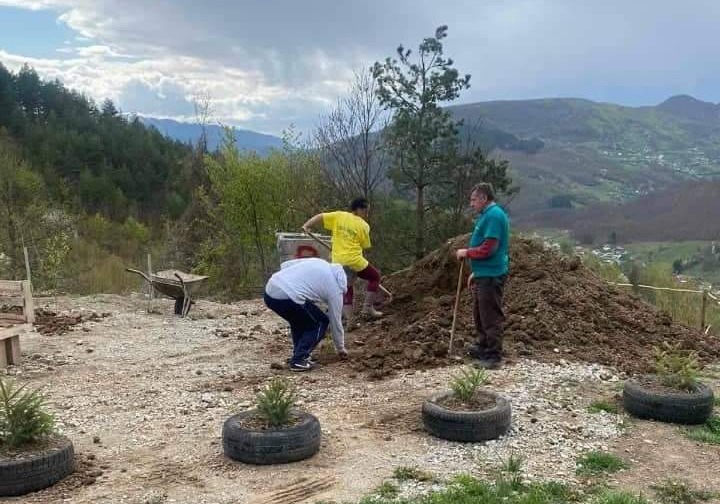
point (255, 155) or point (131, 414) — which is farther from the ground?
point (255, 155)

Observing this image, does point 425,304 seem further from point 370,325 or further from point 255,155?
point 255,155

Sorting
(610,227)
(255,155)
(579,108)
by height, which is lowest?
(610,227)

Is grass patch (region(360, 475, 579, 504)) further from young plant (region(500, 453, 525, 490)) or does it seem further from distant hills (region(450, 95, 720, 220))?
distant hills (region(450, 95, 720, 220))

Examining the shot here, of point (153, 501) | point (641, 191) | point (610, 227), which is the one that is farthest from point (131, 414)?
point (641, 191)

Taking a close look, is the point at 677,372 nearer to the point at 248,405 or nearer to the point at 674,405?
the point at 674,405

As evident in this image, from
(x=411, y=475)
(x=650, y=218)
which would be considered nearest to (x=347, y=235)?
(x=411, y=475)

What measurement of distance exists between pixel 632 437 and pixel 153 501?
3.59 m

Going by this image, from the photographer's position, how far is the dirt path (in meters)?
4.40

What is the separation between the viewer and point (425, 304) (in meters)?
9.27

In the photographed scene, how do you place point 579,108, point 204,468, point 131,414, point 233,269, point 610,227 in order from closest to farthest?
point 204,468
point 131,414
point 233,269
point 610,227
point 579,108

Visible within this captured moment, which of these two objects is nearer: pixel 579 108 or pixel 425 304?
pixel 425 304

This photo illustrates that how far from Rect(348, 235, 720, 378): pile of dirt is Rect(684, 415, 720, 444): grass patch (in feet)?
4.54

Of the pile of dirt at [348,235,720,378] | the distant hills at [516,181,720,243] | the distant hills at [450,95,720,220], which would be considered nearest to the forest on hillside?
the pile of dirt at [348,235,720,378]

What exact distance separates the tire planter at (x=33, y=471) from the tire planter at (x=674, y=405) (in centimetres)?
448
